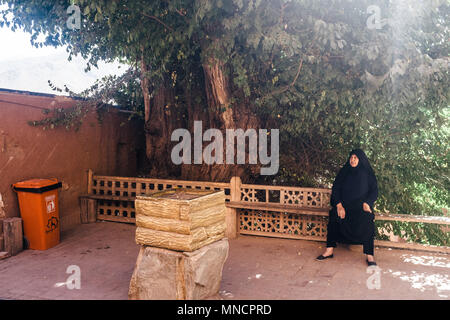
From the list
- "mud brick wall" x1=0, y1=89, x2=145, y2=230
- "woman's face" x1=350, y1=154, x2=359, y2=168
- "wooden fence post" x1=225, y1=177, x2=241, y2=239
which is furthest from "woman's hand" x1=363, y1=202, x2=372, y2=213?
"mud brick wall" x1=0, y1=89, x2=145, y2=230

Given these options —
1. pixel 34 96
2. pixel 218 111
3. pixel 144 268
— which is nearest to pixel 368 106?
pixel 218 111

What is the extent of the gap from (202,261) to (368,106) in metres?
3.79

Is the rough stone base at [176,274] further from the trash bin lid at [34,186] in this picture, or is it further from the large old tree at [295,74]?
the large old tree at [295,74]

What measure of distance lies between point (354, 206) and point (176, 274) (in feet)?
9.99

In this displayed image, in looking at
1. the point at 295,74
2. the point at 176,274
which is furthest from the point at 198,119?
the point at 176,274

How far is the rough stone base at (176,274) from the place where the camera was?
13.7 feet

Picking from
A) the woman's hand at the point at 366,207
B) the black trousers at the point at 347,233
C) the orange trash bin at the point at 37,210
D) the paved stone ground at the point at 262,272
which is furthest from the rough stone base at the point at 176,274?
the orange trash bin at the point at 37,210

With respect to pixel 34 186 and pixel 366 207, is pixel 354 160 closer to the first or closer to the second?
pixel 366 207

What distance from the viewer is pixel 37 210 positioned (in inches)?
245

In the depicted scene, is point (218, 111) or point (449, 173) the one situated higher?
point (218, 111)

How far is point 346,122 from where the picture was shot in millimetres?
6727

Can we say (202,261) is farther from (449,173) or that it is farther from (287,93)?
(449,173)

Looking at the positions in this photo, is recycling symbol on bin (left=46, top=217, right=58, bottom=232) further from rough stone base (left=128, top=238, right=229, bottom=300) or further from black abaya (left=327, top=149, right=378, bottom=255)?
black abaya (left=327, top=149, right=378, bottom=255)

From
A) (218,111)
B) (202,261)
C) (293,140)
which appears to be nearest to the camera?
(202,261)
